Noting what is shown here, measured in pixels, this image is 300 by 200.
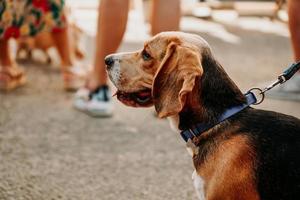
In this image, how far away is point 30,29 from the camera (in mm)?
3072

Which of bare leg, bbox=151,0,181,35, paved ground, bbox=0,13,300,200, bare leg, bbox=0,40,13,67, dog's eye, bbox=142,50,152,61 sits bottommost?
paved ground, bbox=0,13,300,200

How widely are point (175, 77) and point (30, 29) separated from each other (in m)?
1.70

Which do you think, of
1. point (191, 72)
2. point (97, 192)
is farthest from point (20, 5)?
point (191, 72)

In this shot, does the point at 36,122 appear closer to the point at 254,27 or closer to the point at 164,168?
the point at 164,168

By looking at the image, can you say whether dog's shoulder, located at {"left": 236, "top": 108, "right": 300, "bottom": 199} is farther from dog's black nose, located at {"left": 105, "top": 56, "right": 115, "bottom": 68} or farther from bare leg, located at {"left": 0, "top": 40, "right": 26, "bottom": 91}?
bare leg, located at {"left": 0, "top": 40, "right": 26, "bottom": 91}

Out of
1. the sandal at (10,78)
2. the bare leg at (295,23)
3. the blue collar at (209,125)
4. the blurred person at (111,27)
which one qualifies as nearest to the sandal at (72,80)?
the sandal at (10,78)

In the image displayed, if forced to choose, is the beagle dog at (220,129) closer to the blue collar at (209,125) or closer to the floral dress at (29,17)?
the blue collar at (209,125)

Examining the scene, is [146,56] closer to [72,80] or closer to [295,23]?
[295,23]

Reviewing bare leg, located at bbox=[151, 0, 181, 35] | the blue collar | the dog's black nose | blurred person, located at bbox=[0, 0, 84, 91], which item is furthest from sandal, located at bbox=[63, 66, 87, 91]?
the blue collar

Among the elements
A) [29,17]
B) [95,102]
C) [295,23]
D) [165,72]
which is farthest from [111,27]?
[165,72]

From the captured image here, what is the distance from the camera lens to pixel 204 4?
5.43m

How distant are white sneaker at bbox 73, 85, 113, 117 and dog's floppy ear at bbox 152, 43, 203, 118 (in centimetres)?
120

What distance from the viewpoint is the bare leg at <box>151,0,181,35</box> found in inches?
106

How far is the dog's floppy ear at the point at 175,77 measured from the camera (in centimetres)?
153
